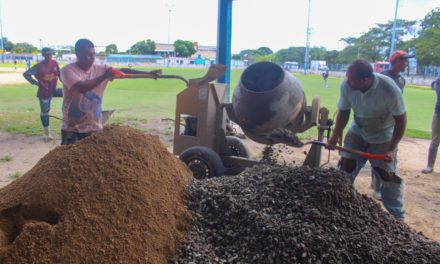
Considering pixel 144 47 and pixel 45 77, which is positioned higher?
pixel 144 47

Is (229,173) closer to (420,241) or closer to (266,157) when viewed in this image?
(266,157)

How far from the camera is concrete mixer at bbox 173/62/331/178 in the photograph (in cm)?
461

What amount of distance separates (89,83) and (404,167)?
17.5ft

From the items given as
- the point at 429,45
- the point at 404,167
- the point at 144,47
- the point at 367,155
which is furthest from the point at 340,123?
the point at 144,47

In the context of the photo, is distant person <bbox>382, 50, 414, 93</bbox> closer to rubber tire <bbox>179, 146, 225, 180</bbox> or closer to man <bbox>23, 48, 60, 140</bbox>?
rubber tire <bbox>179, 146, 225, 180</bbox>

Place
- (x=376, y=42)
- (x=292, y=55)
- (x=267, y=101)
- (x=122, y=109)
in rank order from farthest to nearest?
(x=292, y=55) → (x=376, y=42) → (x=122, y=109) → (x=267, y=101)

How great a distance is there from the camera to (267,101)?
4.51 meters

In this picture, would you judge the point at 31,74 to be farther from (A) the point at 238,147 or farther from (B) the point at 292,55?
(B) the point at 292,55

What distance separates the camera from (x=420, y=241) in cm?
317

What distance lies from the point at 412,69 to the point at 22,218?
147 feet

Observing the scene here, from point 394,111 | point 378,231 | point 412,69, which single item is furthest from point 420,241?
point 412,69

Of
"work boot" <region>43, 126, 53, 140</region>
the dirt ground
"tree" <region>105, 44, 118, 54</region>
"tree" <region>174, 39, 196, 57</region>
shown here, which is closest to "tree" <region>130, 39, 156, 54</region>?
"tree" <region>105, 44, 118, 54</region>

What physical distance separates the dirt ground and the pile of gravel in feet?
4.53

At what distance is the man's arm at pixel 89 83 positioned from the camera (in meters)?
4.04
